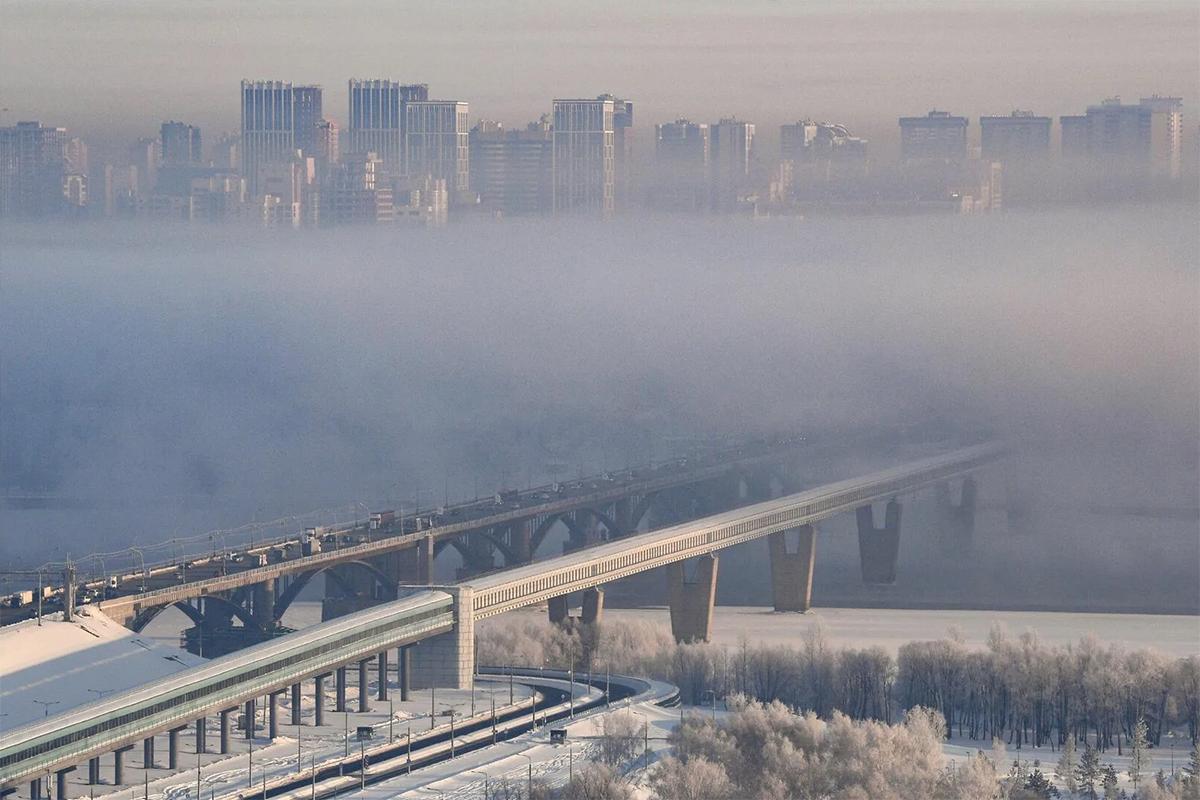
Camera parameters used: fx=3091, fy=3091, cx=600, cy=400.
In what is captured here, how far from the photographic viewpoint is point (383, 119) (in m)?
168

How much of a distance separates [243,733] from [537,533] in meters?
29.4

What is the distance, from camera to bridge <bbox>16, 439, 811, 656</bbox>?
65.6 m

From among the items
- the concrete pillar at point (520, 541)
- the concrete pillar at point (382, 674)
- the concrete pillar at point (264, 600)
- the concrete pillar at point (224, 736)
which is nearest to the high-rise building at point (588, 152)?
the concrete pillar at point (520, 541)

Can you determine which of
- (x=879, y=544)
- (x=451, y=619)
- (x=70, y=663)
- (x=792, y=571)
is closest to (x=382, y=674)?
(x=451, y=619)

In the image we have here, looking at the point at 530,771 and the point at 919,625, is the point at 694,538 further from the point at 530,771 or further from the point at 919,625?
the point at 530,771

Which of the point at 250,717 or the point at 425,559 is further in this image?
the point at 425,559

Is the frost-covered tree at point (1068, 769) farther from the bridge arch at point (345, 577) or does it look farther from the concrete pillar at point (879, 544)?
the concrete pillar at point (879, 544)

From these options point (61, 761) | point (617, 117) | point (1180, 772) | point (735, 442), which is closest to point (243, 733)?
point (61, 761)

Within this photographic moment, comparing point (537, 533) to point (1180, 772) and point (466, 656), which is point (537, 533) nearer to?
point (466, 656)

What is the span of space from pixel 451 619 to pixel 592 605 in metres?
9.59

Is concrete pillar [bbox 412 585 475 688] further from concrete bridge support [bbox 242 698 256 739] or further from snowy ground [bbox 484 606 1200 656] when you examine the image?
snowy ground [bbox 484 606 1200 656]

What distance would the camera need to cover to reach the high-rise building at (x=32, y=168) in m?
153

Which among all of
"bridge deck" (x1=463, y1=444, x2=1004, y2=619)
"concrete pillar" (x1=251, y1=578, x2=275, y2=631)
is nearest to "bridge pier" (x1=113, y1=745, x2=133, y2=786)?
"bridge deck" (x1=463, y1=444, x2=1004, y2=619)

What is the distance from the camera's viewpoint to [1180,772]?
53906 millimetres
